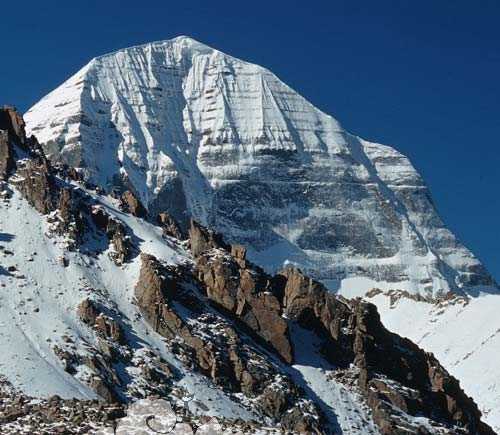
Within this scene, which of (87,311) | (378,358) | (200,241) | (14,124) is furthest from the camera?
(14,124)

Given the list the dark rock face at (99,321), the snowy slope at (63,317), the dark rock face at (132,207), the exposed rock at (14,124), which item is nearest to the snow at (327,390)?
the snowy slope at (63,317)

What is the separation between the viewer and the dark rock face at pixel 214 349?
154 m

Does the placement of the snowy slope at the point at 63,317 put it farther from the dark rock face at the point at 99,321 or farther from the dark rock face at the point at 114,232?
the dark rock face at the point at 114,232

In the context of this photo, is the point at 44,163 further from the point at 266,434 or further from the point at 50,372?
the point at 266,434

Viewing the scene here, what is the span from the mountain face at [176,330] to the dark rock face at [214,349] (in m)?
0.18

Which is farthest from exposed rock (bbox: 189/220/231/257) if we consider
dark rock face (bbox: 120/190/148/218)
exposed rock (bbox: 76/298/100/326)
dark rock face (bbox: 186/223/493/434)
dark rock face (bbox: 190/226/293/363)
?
exposed rock (bbox: 76/298/100/326)

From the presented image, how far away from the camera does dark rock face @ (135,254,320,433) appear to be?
154 m

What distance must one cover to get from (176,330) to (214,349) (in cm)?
601

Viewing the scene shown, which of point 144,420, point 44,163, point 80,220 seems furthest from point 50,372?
point 144,420

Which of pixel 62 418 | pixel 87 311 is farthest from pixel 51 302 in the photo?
pixel 62 418

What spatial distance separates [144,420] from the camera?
64000mm

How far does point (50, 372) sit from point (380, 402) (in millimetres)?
46064

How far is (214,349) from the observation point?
159125 mm

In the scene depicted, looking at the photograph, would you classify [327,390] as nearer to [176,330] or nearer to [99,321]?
[176,330]
